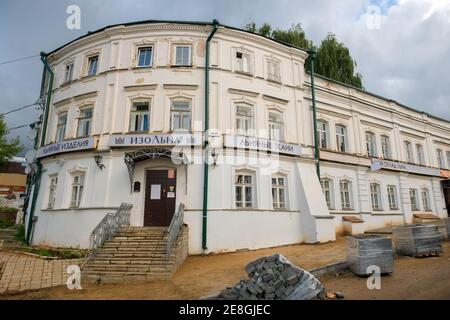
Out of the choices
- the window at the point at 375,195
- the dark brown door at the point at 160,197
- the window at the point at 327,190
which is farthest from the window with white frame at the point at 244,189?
the window at the point at 375,195

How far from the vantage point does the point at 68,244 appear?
11.4 m

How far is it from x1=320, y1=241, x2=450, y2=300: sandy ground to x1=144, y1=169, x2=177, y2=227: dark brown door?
680 centimetres

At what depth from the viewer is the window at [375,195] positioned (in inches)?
661

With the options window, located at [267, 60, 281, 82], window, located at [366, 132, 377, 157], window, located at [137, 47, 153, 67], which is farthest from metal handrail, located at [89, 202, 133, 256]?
window, located at [366, 132, 377, 157]

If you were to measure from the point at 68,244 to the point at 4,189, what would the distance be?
102 feet

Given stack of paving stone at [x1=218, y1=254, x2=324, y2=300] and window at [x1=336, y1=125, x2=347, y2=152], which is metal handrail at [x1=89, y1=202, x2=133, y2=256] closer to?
stack of paving stone at [x1=218, y1=254, x2=324, y2=300]

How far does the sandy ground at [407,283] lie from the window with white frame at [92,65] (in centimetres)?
1378

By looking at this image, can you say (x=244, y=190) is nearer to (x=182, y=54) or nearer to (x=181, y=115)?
(x=181, y=115)

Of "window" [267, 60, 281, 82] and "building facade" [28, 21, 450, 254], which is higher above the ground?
"window" [267, 60, 281, 82]

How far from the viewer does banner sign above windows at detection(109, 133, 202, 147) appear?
11.6 m

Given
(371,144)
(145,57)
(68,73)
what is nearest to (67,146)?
(68,73)

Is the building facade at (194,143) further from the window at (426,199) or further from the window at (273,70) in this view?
the window at (426,199)
